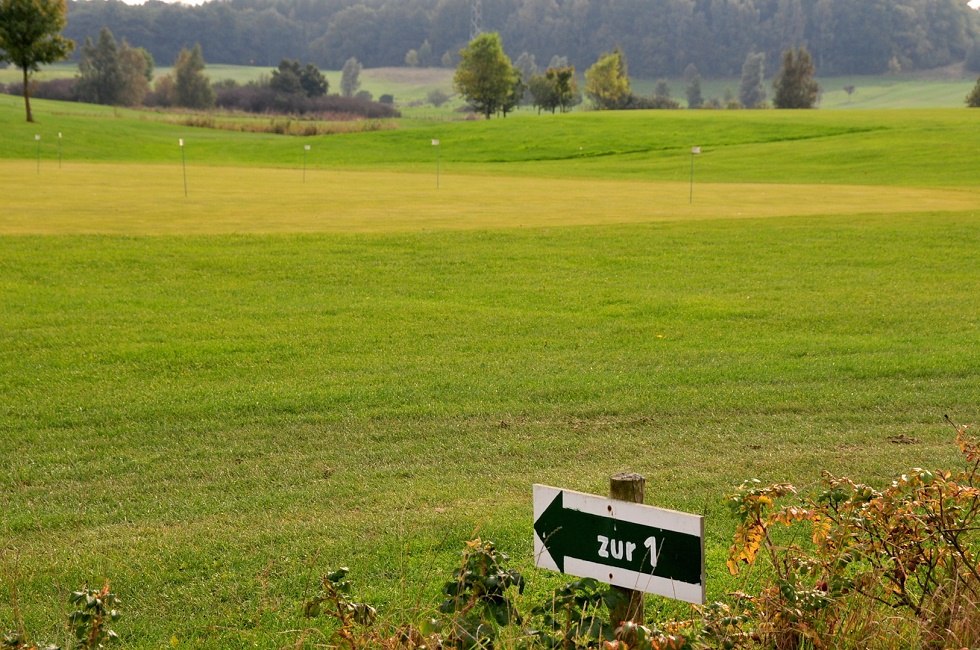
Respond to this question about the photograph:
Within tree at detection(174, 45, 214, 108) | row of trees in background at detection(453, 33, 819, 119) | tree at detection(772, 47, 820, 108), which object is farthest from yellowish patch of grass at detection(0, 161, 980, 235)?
tree at detection(174, 45, 214, 108)

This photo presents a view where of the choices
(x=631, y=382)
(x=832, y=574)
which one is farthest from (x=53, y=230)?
(x=832, y=574)

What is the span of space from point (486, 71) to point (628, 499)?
91.3m

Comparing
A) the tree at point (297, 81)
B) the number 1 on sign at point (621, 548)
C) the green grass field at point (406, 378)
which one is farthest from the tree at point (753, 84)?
the number 1 on sign at point (621, 548)

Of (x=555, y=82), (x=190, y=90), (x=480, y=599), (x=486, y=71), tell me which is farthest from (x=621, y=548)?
(x=190, y=90)

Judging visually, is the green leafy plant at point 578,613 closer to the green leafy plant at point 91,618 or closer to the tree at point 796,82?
the green leafy plant at point 91,618

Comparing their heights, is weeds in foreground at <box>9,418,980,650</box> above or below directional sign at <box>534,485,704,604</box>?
below

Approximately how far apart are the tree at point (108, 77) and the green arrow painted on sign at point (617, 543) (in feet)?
418

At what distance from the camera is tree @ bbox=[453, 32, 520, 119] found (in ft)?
300

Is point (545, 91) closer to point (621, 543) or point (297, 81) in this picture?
point (297, 81)

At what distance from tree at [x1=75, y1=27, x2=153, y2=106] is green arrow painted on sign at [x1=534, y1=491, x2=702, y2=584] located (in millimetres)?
127295

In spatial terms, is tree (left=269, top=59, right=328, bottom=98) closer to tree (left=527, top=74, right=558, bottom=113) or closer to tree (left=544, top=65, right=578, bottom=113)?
tree (left=527, top=74, right=558, bottom=113)

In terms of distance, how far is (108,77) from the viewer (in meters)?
124

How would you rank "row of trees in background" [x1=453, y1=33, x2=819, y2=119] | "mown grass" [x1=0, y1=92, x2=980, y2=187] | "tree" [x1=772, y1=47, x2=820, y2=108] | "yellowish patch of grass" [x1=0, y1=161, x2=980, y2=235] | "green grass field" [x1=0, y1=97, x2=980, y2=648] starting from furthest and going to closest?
"tree" [x1=772, y1=47, x2=820, y2=108], "row of trees in background" [x1=453, y1=33, x2=819, y2=119], "mown grass" [x1=0, y1=92, x2=980, y2=187], "yellowish patch of grass" [x1=0, y1=161, x2=980, y2=235], "green grass field" [x1=0, y1=97, x2=980, y2=648]

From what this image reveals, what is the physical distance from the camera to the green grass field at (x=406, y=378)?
6.14 m
